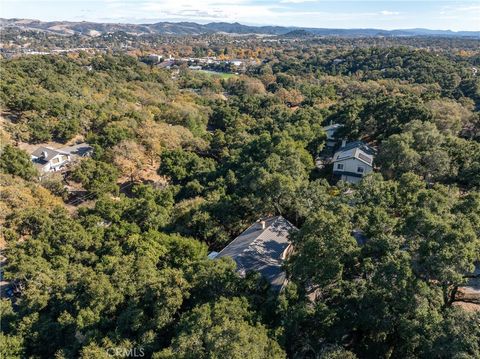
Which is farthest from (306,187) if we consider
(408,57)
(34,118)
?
(408,57)

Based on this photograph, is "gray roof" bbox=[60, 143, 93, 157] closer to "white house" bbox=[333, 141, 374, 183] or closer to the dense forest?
the dense forest

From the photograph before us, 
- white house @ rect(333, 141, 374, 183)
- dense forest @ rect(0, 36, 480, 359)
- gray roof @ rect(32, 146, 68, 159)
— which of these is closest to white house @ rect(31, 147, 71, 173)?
gray roof @ rect(32, 146, 68, 159)

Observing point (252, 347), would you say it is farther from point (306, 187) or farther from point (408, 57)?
point (408, 57)

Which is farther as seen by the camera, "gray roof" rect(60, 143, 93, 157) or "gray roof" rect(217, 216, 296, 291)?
"gray roof" rect(60, 143, 93, 157)

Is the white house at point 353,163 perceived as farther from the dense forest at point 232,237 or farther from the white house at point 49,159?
the white house at point 49,159

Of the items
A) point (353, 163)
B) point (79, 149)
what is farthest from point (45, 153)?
point (353, 163)

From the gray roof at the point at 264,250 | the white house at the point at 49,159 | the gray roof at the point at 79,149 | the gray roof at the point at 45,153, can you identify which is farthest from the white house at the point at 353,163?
the gray roof at the point at 45,153

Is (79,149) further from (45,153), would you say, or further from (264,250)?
(264,250)
